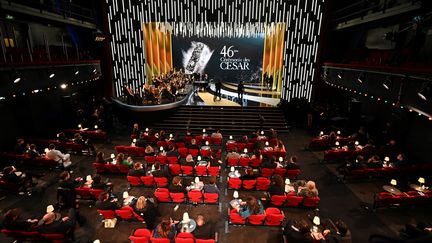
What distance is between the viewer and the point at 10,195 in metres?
8.95

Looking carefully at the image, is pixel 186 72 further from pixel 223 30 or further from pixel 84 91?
pixel 84 91

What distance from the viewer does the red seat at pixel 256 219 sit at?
270 inches

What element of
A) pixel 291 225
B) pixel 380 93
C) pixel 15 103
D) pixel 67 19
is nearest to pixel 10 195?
pixel 15 103

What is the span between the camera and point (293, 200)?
25.9 ft

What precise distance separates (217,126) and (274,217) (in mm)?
10104

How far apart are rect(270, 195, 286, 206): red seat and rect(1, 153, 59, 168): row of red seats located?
911 centimetres

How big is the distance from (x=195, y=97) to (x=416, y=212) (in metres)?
16.4

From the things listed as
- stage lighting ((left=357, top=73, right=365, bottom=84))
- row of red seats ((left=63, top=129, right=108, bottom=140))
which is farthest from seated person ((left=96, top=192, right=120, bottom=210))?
stage lighting ((left=357, top=73, right=365, bottom=84))

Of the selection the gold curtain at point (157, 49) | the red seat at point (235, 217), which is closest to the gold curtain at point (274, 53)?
the gold curtain at point (157, 49)

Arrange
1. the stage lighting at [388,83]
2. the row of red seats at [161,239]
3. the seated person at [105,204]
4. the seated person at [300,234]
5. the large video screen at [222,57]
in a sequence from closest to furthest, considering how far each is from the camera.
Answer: the row of red seats at [161,239], the seated person at [300,234], the seated person at [105,204], the stage lighting at [388,83], the large video screen at [222,57]

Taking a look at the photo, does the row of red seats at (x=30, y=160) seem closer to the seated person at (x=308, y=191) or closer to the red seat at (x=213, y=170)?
the red seat at (x=213, y=170)

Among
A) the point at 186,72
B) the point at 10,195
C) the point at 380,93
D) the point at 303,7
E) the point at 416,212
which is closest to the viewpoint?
the point at 416,212

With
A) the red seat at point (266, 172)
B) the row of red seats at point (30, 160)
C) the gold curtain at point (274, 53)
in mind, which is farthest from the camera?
the gold curtain at point (274, 53)

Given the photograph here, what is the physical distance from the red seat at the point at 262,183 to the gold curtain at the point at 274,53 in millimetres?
17029
